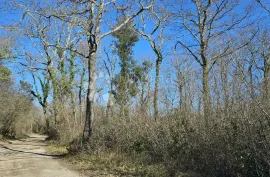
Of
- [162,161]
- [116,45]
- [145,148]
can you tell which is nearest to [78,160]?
[145,148]

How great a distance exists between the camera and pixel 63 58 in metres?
32.3

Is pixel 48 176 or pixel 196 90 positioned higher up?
pixel 196 90

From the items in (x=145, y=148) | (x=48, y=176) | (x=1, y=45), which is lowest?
(x=48, y=176)

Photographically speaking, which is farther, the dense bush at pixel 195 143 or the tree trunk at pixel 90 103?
the tree trunk at pixel 90 103

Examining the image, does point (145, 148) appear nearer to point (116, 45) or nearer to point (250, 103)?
point (250, 103)

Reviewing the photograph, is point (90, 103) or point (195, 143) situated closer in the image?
point (195, 143)

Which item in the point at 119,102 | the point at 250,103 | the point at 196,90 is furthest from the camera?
the point at 119,102

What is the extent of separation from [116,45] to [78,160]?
2438 cm

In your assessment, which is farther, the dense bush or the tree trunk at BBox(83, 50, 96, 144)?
the tree trunk at BBox(83, 50, 96, 144)

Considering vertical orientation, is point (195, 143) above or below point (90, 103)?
below

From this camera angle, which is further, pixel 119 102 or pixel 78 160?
pixel 119 102

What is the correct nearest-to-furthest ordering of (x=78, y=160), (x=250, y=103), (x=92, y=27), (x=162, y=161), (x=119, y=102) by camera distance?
(x=250, y=103)
(x=162, y=161)
(x=78, y=160)
(x=92, y=27)
(x=119, y=102)

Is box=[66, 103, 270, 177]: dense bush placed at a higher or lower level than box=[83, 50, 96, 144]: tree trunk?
lower

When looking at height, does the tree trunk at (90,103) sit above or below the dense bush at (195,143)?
above
